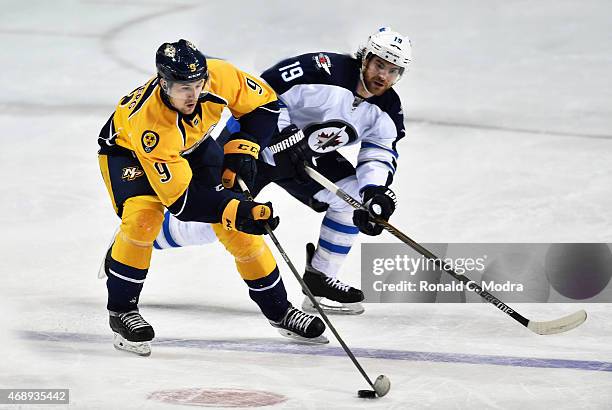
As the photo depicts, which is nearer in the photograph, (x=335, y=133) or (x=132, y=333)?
(x=132, y=333)

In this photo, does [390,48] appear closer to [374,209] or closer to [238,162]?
[374,209]

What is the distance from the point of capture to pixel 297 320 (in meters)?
4.27

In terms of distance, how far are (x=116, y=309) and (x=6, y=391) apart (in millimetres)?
675

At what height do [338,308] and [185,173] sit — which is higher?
[185,173]

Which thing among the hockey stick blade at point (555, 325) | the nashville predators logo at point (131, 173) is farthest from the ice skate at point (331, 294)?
the nashville predators logo at point (131, 173)

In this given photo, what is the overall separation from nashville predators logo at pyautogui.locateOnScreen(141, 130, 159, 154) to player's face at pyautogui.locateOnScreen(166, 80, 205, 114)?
0.38 feet

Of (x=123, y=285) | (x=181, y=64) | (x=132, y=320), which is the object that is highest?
(x=181, y=64)

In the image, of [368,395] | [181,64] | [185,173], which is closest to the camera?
[368,395]

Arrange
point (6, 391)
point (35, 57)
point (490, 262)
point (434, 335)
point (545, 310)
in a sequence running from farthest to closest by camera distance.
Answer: point (35, 57), point (490, 262), point (545, 310), point (434, 335), point (6, 391)

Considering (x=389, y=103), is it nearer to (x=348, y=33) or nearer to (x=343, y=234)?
(x=343, y=234)

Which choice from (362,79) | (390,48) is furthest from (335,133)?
(390,48)

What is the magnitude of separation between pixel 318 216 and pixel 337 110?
102 cm

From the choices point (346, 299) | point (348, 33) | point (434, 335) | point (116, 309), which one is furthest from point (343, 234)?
point (348, 33)

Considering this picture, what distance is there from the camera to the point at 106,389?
3648mm
